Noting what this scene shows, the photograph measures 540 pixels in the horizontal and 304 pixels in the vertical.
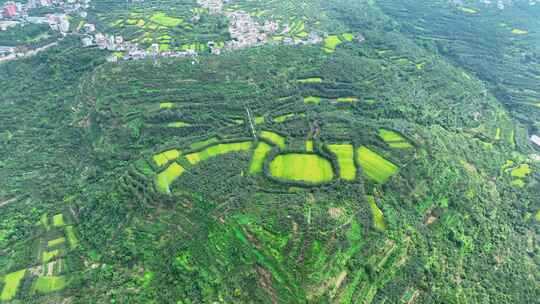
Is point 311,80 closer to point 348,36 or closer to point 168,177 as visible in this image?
point 348,36

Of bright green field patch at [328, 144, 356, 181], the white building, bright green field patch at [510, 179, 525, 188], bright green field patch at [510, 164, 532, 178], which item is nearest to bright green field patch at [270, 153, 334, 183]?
bright green field patch at [328, 144, 356, 181]

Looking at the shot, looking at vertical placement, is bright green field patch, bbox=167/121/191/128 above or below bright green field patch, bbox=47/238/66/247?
above

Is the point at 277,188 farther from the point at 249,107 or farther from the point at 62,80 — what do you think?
the point at 62,80

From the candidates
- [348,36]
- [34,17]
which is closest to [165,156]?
[348,36]

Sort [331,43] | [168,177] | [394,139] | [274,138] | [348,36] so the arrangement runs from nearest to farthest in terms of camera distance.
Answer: [168,177] < [394,139] < [274,138] < [331,43] < [348,36]

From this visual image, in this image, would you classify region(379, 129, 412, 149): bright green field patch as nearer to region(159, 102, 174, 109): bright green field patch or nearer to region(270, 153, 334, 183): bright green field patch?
region(270, 153, 334, 183): bright green field patch

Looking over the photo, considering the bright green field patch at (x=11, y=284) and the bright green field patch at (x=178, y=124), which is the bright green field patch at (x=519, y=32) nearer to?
the bright green field patch at (x=178, y=124)

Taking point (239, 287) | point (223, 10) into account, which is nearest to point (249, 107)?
point (239, 287)

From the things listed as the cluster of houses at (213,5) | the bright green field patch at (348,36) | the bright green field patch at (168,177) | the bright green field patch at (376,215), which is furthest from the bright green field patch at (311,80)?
the cluster of houses at (213,5)
